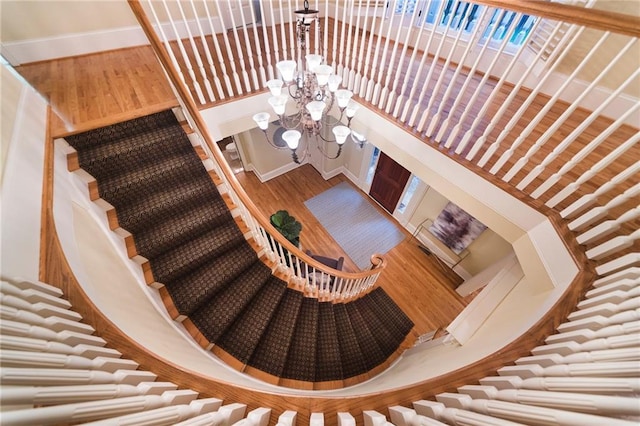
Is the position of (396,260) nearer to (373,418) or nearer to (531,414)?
(373,418)

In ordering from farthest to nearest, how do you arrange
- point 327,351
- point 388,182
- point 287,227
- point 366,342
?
point 388,182 → point 287,227 → point 366,342 → point 327,351

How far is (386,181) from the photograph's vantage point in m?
4.95

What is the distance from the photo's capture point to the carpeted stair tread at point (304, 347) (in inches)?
86.0

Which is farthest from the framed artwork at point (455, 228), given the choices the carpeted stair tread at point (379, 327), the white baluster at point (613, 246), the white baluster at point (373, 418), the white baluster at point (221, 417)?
the white baluster at point (221, 417)

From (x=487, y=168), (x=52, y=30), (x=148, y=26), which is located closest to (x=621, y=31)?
(x=487, y=168)

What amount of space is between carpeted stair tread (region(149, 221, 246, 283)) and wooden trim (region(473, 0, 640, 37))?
2483mm

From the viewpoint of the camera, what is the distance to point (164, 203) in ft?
6.85

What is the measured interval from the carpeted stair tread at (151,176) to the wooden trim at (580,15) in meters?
2.51

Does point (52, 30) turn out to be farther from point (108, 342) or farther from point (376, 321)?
point (376, 321)

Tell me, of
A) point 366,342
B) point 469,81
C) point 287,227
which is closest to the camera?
point 469,81

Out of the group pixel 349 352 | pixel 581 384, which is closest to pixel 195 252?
pixel 349 352

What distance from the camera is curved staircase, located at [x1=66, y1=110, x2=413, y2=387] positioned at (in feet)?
6.45

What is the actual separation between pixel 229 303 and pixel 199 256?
0.48m

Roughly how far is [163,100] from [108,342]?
209cm
